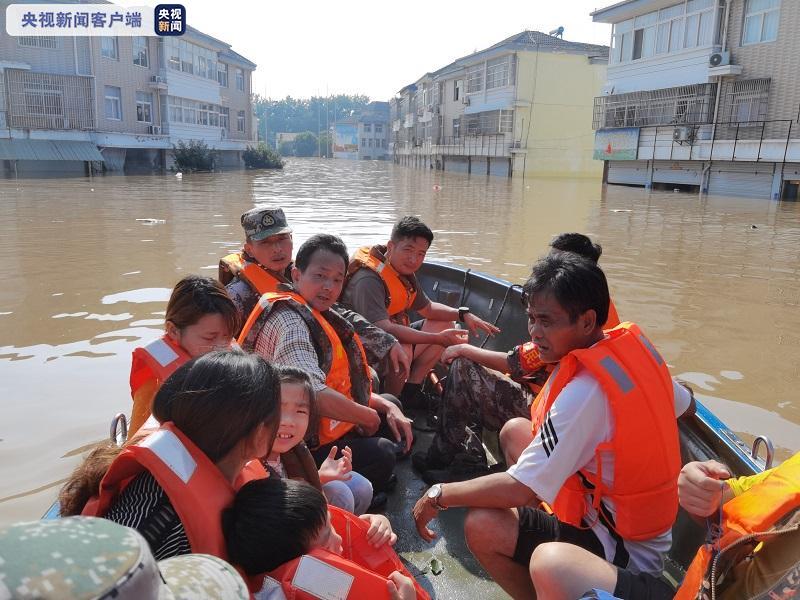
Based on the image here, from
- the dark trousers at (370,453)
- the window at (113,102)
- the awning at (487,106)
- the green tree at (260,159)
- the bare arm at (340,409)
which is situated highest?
the awning at (487,106)

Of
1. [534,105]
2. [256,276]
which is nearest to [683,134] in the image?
[534,105]

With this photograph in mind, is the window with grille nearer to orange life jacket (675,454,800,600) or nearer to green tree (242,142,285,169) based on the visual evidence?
green tree (242,142,285,169)

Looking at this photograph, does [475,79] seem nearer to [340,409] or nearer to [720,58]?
[720,58]

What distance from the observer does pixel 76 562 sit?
589 mm

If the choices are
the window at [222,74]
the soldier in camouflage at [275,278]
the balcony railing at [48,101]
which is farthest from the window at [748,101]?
the window at [222,74]

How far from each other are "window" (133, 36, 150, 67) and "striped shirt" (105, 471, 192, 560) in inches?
1275

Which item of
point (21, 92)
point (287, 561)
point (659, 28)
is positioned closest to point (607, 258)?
point (287, 561)

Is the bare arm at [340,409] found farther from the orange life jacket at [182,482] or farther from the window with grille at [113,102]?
the window with grille at [113,102]

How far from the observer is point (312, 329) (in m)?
2.63

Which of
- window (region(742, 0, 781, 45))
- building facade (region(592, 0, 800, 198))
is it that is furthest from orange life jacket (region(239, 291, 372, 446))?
window (region(742, 0, 781, 45))

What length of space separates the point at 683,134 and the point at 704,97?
1755 millimetres

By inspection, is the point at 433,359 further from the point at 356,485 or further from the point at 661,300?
the point at 661,300

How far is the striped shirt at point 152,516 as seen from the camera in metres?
1.27

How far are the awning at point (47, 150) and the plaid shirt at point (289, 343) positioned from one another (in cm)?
2572
